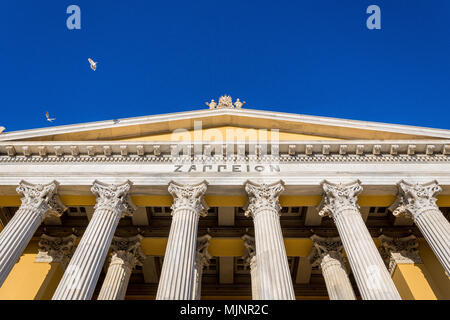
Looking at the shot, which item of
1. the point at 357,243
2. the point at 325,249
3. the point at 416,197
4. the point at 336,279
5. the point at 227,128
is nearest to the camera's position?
the point at 357,243

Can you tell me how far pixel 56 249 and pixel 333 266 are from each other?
50.9 feet

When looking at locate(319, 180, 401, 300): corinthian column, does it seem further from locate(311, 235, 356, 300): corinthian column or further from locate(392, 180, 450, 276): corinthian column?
locate(311, 235, 356, 300): corinthian column

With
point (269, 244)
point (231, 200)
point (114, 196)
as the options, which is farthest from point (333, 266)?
point (114, 196)

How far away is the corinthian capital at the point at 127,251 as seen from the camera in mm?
18375

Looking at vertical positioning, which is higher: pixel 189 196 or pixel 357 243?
pixel 189 196

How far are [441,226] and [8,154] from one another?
851 inches

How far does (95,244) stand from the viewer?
536 inches

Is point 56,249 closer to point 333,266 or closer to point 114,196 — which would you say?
point 114,196

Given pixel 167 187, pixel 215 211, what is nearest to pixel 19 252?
pixel 167 187

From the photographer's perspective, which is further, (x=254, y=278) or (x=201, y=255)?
(x=201, y=255)

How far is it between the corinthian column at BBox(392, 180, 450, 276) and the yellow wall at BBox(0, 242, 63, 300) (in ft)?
59.4

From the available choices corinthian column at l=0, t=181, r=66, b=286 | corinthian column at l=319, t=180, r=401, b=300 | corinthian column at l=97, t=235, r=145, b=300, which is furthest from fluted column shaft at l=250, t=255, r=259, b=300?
corinthian column at l=0, t=181, r=66, b=286

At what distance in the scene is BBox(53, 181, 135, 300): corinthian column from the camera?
11977 millimetres

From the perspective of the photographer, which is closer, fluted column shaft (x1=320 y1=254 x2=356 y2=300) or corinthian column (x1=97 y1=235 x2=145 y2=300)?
fluted column shaft (x1=320 y1=254 x2=356 y2=300)
